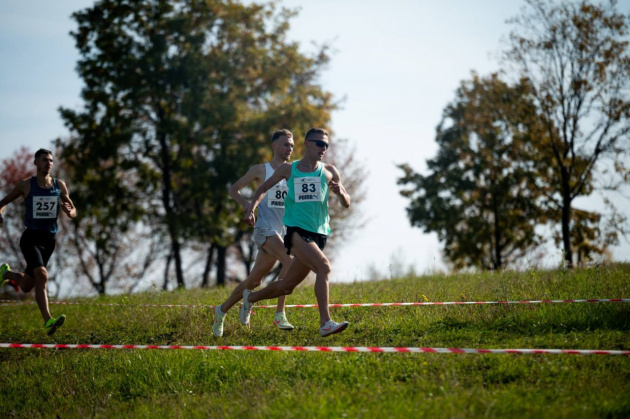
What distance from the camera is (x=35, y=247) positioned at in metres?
10.0

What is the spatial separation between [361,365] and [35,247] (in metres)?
5.61

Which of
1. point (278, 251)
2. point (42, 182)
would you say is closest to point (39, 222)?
point (42, 182)

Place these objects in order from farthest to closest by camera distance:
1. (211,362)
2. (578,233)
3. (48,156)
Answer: (578,233)
(48,156)
(211,362)

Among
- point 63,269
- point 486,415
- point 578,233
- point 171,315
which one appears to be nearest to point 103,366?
point 171,315

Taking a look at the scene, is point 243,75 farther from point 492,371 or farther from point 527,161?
point 492,371

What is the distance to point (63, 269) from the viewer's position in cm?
3522

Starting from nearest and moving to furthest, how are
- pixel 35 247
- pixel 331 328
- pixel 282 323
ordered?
1. pixel 331 328
2. pixel 282 323
3. pixel 35 247

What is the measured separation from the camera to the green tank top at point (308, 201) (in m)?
7.71

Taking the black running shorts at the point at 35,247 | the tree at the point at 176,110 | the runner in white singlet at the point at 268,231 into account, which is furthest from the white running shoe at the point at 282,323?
the tree at the point at 176,110

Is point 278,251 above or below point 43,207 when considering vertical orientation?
below

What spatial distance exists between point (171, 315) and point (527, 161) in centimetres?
2355

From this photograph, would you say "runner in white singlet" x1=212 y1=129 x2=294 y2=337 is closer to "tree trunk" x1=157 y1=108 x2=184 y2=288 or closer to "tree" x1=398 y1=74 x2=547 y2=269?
"tree trunk" x1=157 y1=108 x2=184 y2=288

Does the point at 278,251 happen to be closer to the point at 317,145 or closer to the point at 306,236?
the point at 306,236

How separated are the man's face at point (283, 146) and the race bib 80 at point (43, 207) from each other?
365 cm
